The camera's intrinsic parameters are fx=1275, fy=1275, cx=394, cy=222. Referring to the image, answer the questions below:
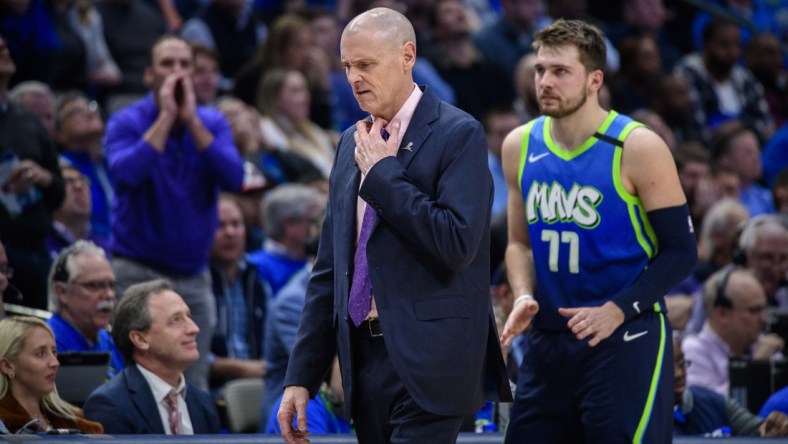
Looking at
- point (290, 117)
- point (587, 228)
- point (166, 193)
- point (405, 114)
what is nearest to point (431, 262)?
point (405, 114)

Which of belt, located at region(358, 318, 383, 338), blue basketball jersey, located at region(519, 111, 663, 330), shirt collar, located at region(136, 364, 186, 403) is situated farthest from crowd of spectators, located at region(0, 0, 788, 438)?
belt, located at region(358, 318, 383, 338)

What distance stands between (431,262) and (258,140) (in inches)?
223

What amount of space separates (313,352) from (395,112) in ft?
2.50

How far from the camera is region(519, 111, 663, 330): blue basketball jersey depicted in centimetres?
442

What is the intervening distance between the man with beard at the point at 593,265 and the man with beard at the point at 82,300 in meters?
2.48

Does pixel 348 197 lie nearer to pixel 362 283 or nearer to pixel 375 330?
pixel 362 283

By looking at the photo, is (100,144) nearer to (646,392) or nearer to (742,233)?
(742,233)

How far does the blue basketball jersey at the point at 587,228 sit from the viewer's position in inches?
174

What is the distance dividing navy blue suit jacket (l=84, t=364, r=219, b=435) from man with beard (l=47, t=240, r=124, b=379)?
0.64 meters

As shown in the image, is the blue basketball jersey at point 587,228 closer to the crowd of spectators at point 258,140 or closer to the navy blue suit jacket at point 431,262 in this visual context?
the navy blue suit jacket at point 431,262

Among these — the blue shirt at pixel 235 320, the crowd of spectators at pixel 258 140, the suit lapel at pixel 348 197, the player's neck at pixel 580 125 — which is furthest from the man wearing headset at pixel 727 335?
the suit lapel at pixel 348 197

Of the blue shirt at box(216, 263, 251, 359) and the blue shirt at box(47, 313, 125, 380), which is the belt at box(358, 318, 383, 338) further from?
the blue shirt at box(216, 263, 251, 359)

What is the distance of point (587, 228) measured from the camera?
4445 mm

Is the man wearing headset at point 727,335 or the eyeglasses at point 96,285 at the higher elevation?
the eyeglasses at point 96,285
